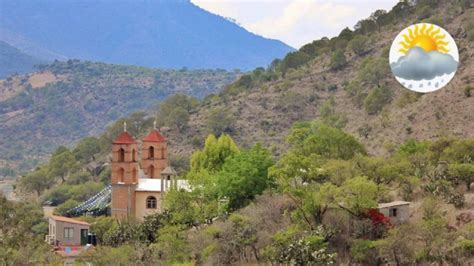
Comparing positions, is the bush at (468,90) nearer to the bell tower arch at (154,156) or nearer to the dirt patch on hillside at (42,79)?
the bell tower arch at (154,156)

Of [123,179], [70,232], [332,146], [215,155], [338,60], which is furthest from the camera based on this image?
[338,60]

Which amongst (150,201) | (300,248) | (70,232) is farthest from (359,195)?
(70,232)

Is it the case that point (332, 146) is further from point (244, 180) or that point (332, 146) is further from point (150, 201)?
point (150, 201)

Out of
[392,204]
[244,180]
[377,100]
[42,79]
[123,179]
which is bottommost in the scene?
[392,204]

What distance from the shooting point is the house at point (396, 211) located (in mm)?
39625

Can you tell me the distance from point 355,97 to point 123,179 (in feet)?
105

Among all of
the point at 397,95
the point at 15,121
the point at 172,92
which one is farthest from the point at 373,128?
the point at 172,92

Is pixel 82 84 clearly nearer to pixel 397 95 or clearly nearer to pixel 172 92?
pixel 172 92

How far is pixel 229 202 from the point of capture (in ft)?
148

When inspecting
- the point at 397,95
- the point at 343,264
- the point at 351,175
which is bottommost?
the point at 343,264

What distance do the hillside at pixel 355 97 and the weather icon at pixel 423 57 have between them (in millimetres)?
9516

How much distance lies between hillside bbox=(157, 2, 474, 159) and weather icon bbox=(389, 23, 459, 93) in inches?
375

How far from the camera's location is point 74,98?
158 meters

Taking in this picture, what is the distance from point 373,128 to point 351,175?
23642 millimetres
